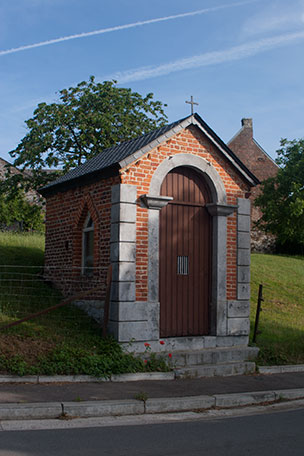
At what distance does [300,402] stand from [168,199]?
4.41 meters

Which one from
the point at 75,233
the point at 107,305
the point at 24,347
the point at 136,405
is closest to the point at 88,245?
the point at 75,233

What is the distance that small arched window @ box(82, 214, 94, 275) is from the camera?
1149 cm

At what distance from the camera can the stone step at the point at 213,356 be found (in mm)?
9875

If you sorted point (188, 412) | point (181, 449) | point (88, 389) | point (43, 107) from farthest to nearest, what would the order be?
point (43, 107)
point (88, 389)
point (188, 412)
point (181, 449)

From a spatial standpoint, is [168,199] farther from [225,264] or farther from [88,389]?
[88,389]

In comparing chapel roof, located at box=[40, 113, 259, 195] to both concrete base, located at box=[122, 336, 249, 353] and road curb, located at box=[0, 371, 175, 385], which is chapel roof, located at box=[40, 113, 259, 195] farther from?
road curb, located at box=[0, 371, 175, 385]

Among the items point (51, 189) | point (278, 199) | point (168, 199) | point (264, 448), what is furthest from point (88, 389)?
point (278, 199)

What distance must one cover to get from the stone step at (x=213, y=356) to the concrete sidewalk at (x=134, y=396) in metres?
0.57

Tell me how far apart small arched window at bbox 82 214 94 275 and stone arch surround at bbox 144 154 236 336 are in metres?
1.77

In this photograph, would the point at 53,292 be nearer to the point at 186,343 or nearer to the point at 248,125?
the point at 186,343

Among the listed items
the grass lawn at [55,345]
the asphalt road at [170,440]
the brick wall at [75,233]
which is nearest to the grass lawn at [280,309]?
the grass lawn at [55,345]

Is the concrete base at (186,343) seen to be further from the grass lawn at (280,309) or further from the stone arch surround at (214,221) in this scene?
the grass lawn at (280,309)

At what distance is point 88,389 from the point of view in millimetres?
8047

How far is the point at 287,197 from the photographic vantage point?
25.6 metres
